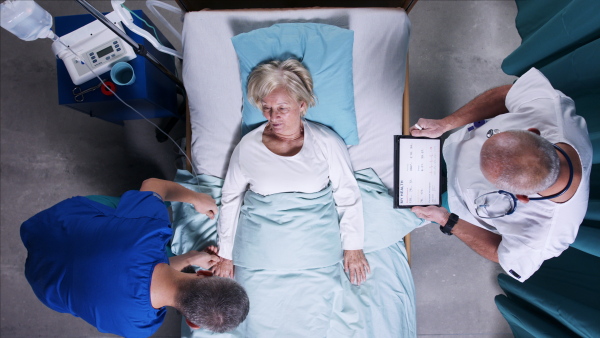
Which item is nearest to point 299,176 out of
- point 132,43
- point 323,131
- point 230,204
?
point 323,131

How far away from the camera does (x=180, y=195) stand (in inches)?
59.4

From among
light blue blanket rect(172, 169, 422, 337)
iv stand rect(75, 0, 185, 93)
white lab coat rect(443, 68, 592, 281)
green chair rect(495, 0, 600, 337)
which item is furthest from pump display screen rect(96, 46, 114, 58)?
green chair rect(495, 0, 600, 337)

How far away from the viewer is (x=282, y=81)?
1.48m

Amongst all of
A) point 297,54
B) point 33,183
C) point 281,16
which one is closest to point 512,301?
point 297,54

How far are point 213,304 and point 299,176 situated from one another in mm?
708

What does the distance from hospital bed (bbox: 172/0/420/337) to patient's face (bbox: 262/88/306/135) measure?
0.26 m

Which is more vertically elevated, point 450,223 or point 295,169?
point 295,169

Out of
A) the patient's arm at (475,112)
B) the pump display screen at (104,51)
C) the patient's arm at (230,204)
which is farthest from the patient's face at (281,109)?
the pump display screen at (104,51)

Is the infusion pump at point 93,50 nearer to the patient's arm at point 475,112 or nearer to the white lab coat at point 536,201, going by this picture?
the patient's arm at point 475,112

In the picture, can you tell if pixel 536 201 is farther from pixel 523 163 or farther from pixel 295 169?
pixel 295 169

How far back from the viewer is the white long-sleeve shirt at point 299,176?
5.19ft

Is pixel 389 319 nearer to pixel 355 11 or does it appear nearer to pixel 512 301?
pixel 512 301

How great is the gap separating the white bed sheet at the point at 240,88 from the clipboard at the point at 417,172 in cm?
19

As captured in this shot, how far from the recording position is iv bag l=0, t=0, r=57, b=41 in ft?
3.68
